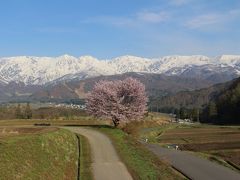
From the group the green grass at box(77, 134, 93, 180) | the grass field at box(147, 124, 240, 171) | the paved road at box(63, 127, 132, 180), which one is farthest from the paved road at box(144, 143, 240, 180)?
the green grass at box(77, 134, 93, 180)

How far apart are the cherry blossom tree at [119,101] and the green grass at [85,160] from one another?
79.4 ft

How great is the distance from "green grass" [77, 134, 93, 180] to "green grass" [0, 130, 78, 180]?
600 millimetres

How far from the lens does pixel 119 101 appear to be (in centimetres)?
7600

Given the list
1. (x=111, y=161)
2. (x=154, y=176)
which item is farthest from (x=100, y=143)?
(x=154, y=176)

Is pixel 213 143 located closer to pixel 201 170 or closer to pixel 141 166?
pixel 201 170

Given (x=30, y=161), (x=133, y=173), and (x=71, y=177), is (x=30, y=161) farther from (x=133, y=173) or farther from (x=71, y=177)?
(x=133, y=173)

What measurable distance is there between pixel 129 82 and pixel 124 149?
110 feet

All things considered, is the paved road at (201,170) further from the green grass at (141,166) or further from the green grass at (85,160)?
the green grass at (85,160)

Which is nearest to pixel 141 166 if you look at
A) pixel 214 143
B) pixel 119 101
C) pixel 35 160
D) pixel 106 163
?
pixel 106 163

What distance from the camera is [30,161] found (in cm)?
2553

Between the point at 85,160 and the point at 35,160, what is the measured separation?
34.5 ft

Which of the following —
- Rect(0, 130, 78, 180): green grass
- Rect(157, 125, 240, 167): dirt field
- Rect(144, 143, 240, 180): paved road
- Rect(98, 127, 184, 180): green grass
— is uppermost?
Rect(0, 130, 78, 180): green grass

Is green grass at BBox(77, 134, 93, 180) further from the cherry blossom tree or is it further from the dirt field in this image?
the cherry blossom tree

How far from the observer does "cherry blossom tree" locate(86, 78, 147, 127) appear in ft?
248
